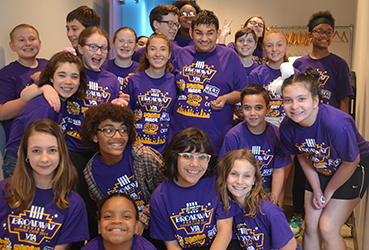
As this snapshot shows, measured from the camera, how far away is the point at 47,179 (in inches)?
76.7

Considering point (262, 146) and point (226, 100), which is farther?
point (226, 100)

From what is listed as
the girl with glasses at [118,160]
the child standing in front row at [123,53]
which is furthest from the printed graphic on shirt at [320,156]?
the child standing in front row at [123,53]

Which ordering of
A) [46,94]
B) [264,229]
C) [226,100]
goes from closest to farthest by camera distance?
[264,229], [46,94], [226,100]

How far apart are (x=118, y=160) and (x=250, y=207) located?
86 cm

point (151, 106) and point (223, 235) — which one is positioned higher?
point (151, 106)

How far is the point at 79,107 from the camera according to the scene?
2438mm

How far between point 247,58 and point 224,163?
1.36 metres

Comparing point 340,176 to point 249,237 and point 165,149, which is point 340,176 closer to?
point 249,237

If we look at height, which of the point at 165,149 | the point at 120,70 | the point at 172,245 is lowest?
the point at 172,245

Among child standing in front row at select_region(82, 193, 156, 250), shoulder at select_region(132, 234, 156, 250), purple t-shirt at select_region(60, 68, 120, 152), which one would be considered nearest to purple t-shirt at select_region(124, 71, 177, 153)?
purple t-shirt at select_region(60, 68, 120, 152)

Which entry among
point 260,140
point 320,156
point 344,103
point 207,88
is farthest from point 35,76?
point 344,103

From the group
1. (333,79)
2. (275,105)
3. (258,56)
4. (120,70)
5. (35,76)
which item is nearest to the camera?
(35,76)

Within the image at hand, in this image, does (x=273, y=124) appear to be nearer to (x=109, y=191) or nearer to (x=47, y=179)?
(x=109, y=191)

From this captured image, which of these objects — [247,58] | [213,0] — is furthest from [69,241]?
[213,0]
